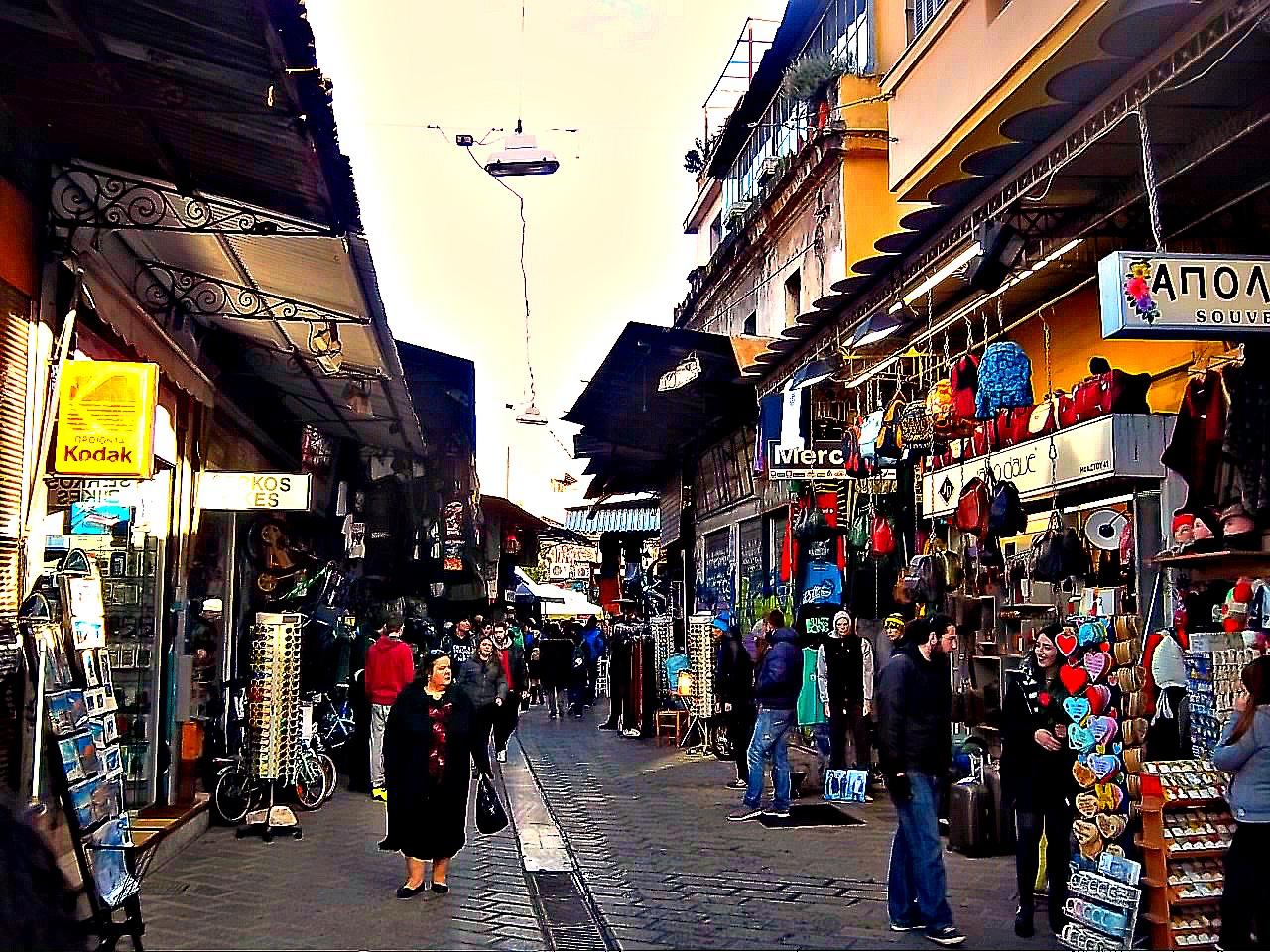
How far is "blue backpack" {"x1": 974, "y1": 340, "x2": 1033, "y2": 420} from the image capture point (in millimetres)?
9609

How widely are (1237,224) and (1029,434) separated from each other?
219 centimetres

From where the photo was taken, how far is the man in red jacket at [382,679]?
13625 millimetres

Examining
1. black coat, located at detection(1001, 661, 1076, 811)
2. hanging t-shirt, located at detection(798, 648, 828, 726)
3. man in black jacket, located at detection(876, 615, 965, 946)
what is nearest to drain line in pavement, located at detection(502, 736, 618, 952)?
man in black jacket, located at detection(876, 615, 965, 946)

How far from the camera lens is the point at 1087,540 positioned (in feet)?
31.1

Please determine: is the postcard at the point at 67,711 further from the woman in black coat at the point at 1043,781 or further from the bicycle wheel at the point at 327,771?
the bicycle wheel at the point at 327,771

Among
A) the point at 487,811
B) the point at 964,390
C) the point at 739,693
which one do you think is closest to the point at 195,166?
the point at 487,811

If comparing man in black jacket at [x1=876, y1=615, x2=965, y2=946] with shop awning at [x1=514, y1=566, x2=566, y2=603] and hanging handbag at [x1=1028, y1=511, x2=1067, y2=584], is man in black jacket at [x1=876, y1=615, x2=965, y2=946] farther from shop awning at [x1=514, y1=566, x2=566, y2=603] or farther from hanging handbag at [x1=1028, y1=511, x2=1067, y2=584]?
shop awning at [x1=514, y1=566, x2=566, y2=603]

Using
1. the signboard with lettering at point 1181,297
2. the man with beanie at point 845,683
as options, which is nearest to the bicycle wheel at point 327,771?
the man with beanie at point 845,683

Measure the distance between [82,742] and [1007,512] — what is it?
21.1 feet

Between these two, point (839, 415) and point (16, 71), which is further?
point (839, 415)

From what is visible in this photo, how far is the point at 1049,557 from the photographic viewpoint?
926 centimetres

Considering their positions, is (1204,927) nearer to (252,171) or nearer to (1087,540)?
(1087,540)

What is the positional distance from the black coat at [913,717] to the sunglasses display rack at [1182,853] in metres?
1.21

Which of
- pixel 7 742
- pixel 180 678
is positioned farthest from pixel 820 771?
pixel 7 742
